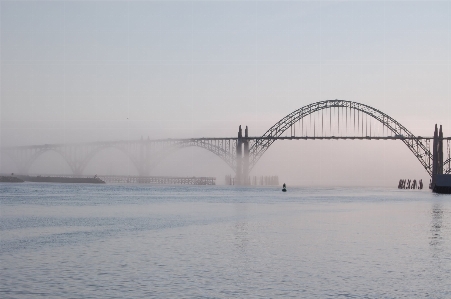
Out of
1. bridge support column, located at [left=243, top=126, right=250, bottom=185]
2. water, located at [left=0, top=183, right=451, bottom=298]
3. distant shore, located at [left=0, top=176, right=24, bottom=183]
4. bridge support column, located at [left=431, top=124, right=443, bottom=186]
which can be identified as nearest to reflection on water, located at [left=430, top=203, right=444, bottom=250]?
water, located at [left=0, top=183, right=451, bottom=298]

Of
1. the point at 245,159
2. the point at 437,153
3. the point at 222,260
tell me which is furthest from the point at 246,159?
the point at 222,260

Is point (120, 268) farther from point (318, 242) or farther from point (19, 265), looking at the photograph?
point (318, 242)

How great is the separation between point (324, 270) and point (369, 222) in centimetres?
2075

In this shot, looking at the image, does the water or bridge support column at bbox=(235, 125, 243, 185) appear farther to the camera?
bridge support column at bbox=(235, 125, 243, 185)

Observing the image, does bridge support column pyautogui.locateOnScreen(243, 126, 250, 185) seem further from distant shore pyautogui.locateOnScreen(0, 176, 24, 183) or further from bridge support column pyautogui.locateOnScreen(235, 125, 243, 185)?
distant shore pyautogui.locateOnScreen(0, 176, 24, 183)

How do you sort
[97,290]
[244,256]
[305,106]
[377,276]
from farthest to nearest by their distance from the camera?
1. [305,106]
2. [244,256]
3. [377,276]
4. [97,290]

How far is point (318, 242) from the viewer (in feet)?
88.7

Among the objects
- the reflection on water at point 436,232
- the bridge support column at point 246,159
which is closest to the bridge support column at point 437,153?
the bridge support column at point 246,159

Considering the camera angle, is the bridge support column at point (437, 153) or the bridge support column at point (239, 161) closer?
the bridge support column at point (437, 153)

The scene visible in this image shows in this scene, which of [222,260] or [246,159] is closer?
[222,260]

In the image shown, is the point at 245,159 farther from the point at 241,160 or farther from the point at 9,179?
the point at 9,179

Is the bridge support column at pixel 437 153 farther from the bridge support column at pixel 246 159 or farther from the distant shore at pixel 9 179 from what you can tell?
the distant shore at pixel 9 179

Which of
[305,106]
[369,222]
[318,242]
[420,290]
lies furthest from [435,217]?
[305,106]

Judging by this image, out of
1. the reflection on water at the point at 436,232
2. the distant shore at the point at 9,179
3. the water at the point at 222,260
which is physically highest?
the distant shore at the point at 9,179
